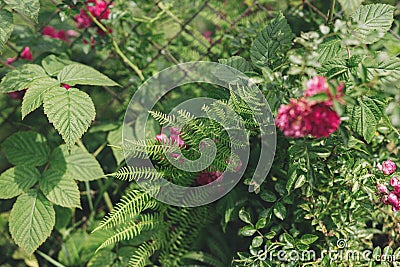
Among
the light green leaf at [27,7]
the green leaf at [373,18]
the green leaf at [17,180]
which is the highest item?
the light green leaf at [27,7]

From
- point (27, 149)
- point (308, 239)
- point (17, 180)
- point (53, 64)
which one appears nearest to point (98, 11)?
point (53, 64)

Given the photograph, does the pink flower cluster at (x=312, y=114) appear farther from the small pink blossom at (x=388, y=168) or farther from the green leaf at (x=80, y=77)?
the green leaf at (x=80, y=77)

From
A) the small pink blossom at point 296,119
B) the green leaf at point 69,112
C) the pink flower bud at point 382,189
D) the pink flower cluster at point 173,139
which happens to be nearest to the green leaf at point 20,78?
the green leaf at point 69,112

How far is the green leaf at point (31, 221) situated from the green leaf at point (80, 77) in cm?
38

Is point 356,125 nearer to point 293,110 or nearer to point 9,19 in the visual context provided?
point 293,110

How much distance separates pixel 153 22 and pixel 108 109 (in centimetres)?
41

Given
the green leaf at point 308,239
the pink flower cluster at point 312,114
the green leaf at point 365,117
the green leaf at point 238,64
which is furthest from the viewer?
the green leaf at point 238,64

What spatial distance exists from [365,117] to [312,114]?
1.14 ft

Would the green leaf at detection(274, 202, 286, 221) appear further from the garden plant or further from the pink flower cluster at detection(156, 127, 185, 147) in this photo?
the pink flower cluster at detection(156, 127, 185, 147)

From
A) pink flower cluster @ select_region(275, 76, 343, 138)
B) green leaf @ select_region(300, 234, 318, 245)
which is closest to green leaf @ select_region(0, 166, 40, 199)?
green leaf @ select_region(300, 234, 318, 245)

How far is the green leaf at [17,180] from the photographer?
1630 mm

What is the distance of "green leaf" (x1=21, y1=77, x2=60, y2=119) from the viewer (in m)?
1.47

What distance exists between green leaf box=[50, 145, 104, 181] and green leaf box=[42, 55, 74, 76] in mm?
252

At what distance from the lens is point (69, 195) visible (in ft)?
5.29
